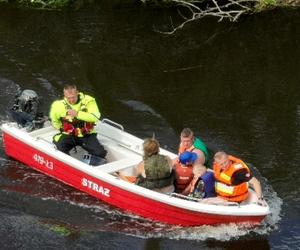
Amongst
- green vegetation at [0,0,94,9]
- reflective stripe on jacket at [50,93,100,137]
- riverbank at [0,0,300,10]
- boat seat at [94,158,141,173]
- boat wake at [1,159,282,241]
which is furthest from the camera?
green vegetation at [0,0,94,9]

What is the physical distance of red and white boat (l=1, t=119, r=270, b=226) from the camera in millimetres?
7430

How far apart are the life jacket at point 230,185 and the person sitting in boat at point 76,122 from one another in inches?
80.0

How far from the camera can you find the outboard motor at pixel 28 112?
30.6 ft

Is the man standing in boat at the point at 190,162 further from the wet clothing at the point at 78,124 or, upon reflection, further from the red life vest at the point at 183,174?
the wet clothing at the point at 78,124

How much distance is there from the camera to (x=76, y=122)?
8.76 metres

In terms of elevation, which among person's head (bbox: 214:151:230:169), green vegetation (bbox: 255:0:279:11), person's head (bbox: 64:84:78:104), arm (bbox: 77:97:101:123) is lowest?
person's head (bbox: 214:151:230:169)

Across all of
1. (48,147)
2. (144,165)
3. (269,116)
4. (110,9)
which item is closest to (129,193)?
(144,165)

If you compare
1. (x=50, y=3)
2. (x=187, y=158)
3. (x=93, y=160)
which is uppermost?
(x=50, y=3)

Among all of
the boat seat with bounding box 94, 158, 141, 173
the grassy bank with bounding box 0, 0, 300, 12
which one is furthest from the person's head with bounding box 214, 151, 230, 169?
the grassy bank with bounding box 0, 0, 300, 12

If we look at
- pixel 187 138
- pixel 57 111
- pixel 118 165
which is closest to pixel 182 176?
pixel 187 138

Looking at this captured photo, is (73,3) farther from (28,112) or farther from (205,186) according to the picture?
(205,186)

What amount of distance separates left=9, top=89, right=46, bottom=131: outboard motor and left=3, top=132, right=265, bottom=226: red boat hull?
0.30m

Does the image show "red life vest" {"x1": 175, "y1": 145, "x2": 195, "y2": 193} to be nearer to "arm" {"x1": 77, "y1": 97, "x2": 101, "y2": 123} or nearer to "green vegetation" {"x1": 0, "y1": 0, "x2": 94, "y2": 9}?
"arm" {"x1": 77, "y1": 97, "x2": 101, "y2": 123}

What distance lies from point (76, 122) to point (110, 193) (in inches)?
47.6
